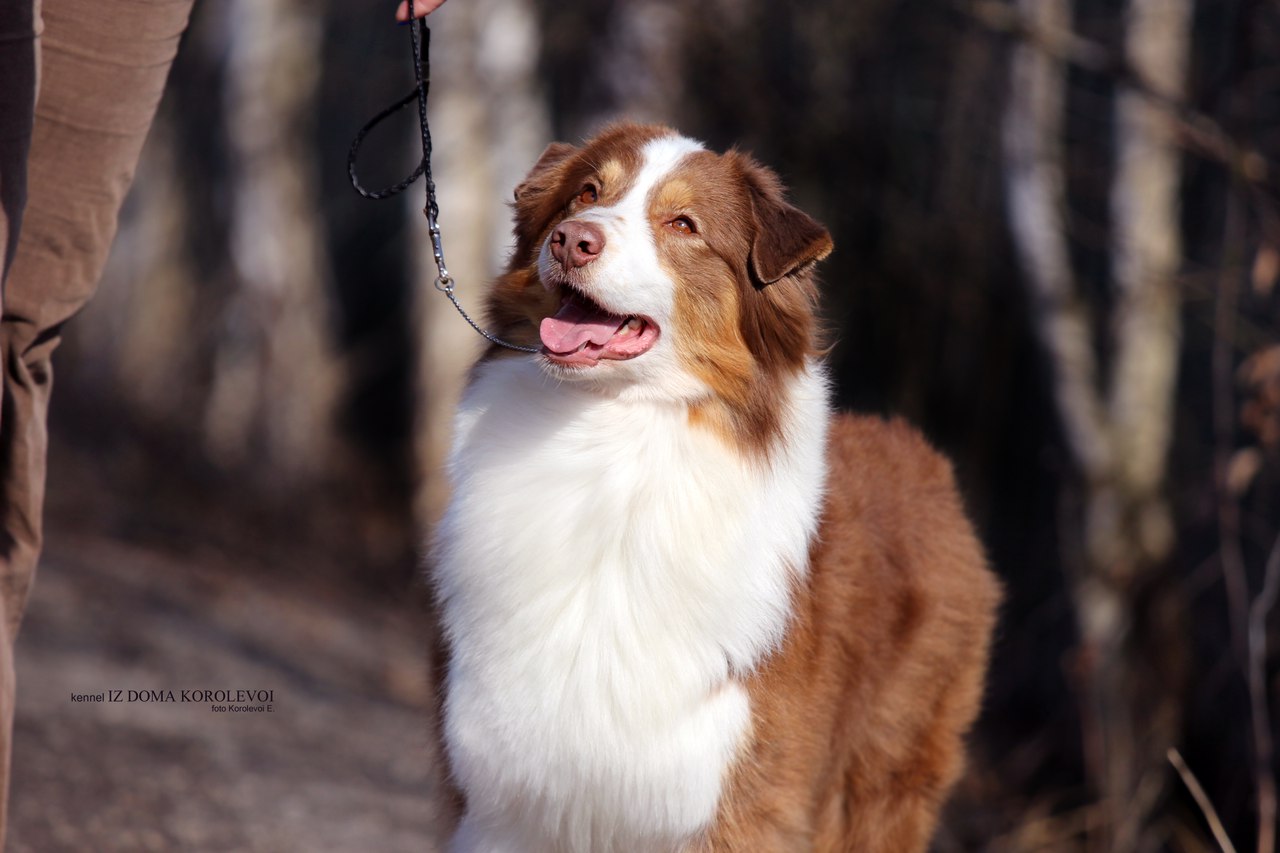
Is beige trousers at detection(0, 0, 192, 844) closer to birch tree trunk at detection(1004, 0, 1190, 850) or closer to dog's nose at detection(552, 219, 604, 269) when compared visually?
dog's nose at detection(552, 219, 604, 269)

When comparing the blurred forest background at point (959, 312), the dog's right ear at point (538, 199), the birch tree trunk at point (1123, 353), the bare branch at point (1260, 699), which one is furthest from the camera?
the birch tree trunk at point (1123, 353)

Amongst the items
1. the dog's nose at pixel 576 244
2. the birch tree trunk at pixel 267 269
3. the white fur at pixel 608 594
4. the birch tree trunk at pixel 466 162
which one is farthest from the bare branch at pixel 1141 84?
the birch tree trunk at pixel 267 269

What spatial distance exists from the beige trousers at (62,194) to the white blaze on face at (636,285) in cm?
109

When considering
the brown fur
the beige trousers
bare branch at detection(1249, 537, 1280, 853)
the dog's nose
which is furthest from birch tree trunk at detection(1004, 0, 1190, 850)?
the beige trousers

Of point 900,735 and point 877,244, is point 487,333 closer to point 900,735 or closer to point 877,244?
point 900,735

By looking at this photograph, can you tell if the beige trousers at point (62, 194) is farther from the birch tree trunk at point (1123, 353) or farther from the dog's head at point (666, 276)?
the birch tree trunk at point (1123, 353)

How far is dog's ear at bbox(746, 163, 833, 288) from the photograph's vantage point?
3.67 m

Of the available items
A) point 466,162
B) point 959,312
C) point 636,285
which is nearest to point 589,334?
point 636,285

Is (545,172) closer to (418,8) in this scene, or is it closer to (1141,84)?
(418,8)

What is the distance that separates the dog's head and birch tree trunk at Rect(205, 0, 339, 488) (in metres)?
9.57

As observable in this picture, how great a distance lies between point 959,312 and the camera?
11.6 m

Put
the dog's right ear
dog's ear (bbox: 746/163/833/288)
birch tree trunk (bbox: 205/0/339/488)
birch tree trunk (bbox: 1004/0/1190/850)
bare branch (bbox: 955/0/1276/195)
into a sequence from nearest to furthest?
dog's ear (bbox: 746/163/833/288) < the dog's right ear < bare branch (bbox: 955/0/1276/195) < birch tree trunk (bbox: 1004/0/1190/850) < birch tree trunk (bbox: 205/0/339/488)

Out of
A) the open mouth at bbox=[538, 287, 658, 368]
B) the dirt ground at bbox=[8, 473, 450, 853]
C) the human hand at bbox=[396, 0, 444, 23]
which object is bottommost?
the dirt ground at bbox=[8, 473, 450, 853]

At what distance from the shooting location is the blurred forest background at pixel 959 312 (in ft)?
24.8
